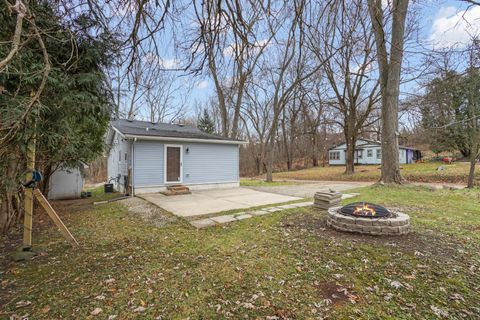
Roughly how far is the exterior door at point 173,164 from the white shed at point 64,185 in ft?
12.6

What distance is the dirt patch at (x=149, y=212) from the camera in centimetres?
529

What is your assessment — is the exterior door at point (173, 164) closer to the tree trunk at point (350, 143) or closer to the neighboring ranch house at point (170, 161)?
the neighboring ranch house at point (170, 161)

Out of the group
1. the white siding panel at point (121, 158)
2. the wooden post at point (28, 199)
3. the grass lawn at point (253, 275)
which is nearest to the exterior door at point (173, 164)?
the white siding panel at point (121, 158)

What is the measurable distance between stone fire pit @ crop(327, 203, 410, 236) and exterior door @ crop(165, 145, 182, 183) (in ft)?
23.5

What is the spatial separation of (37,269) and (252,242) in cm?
294

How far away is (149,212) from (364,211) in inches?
198

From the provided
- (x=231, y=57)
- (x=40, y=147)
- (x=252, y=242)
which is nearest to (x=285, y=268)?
(x=252, y=242)

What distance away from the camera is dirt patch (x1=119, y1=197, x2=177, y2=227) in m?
5.29

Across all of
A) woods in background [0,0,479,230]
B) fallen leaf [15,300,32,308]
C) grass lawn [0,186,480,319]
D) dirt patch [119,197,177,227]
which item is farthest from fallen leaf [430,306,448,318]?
dirt patch [119,197,177,227]

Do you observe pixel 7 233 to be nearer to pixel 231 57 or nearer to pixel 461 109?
pixel 231 57

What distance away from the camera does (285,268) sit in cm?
289

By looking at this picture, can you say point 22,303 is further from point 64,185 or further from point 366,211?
point 64,185

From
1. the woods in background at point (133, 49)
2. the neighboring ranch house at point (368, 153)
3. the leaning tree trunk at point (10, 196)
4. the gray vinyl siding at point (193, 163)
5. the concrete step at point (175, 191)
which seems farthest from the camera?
the neighboring ranch house at point (368, 153)

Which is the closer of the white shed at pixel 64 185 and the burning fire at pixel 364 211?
the burning fire at pixel 364 211
